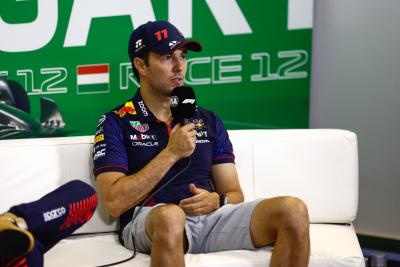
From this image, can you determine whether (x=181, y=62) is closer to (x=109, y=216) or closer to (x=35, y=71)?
(x=109, y=216)

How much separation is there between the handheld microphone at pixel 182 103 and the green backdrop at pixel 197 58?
0.91 meters

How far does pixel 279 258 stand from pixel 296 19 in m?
1.48

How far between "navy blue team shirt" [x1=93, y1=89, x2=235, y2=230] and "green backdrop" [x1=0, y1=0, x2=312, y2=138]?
2.48 feet

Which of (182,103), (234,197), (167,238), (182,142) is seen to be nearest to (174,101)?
(182,103)

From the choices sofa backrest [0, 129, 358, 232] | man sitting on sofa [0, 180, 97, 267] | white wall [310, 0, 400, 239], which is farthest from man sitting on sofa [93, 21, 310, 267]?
white wall [310, 0, 400, 239]

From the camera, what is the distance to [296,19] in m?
2.93

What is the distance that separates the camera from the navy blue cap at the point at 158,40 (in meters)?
2.26

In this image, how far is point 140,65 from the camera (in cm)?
236

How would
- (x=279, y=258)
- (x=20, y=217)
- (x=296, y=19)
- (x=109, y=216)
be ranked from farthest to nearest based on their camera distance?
(x=296, y=19) → (x=109, y=216) → (x=279, y=258) → (x=20, y=217)

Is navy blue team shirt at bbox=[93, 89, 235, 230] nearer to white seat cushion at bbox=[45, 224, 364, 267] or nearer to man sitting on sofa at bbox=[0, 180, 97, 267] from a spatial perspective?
white seat cushion at bbox=[45, 224, 364, 267]

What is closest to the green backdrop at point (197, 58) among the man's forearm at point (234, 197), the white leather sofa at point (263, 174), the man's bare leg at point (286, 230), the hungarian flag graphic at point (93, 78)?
the hungarian flag graphic at point (93, 78)

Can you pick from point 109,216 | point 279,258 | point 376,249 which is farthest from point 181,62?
point 376,249

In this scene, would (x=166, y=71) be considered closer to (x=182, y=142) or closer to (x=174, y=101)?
(x=174, y=101)

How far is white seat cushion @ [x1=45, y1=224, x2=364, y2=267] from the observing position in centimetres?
191
